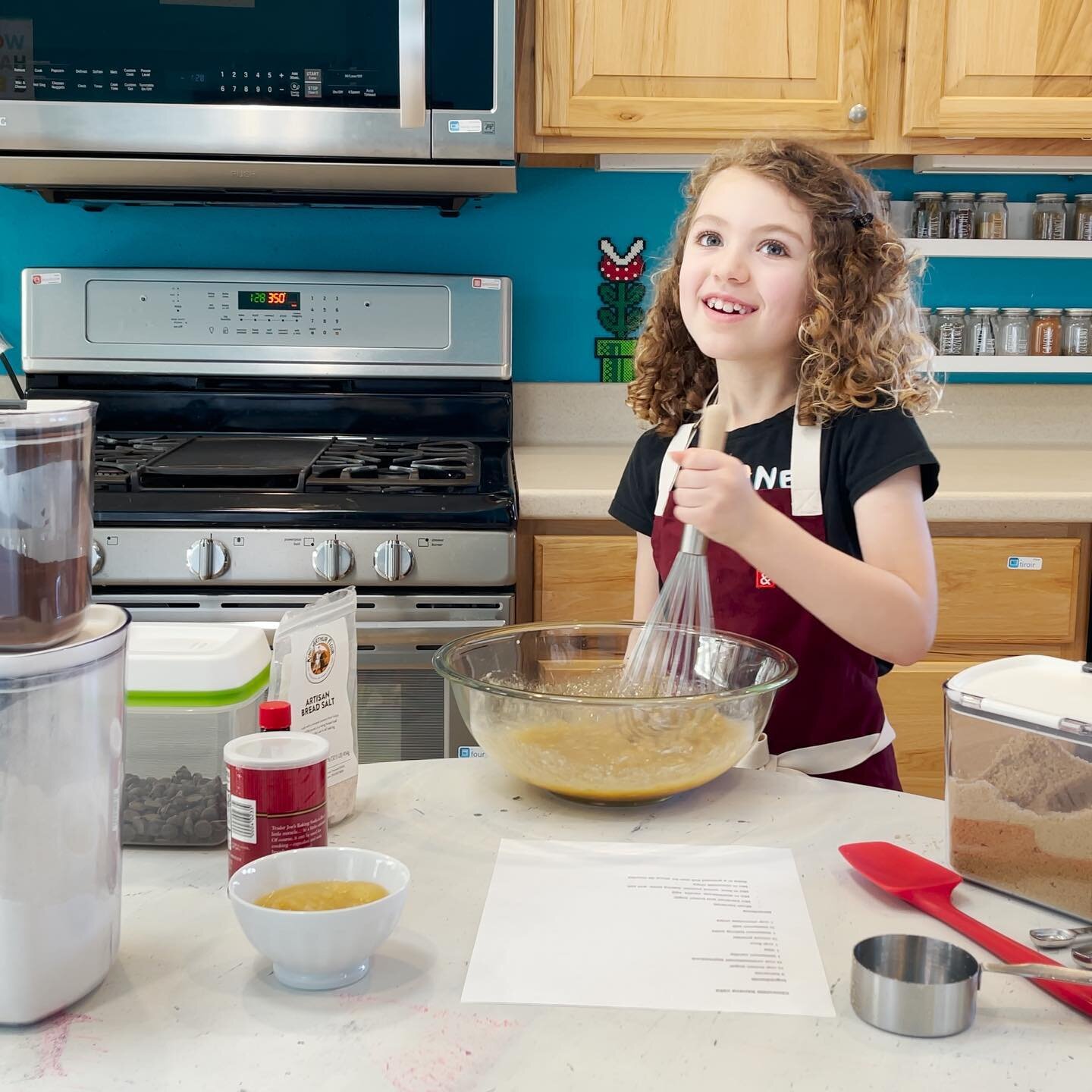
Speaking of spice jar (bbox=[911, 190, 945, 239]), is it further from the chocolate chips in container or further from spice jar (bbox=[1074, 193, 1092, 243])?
the chocolate chips in container

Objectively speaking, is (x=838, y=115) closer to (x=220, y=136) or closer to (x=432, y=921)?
(x=220, y=136)

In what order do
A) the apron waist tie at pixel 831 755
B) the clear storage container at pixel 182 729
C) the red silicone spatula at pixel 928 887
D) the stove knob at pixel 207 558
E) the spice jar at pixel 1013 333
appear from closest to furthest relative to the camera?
1. the red silicone spatula at pixel 928 887
2. the clear storage container at pixel 182 729
3. the apron waist tie at pixel 831 755
4. the stove knob at pixel 207 558
5. the spice jar at pixel 1013 333

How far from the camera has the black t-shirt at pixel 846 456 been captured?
4.39 ft

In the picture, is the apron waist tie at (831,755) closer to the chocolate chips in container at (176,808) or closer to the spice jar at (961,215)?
the chocolate chips in container at (176,808)

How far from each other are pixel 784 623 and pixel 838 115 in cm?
117

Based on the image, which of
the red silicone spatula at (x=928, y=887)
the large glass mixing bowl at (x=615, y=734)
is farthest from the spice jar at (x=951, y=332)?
the red silicone spatula at (x=928, y=887)

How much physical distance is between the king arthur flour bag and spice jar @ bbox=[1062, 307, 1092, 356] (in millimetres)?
2024

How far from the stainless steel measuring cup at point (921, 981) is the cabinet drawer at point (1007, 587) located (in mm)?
1386

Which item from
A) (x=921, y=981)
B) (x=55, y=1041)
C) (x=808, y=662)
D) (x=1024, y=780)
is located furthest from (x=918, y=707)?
(x=55, y=1041)

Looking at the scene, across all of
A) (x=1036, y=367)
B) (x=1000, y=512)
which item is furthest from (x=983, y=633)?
(x=1036, y=367)

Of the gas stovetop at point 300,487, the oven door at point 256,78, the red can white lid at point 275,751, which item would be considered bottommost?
the red can white lid at point 275,751

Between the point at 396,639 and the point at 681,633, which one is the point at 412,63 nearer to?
the point at 396,639

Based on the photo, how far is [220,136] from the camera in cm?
210

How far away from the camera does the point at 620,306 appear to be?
2.58m
